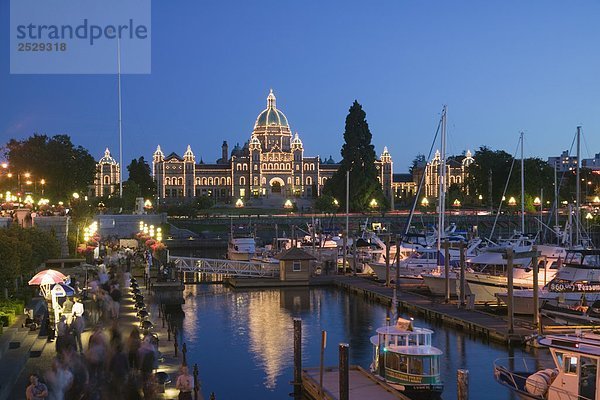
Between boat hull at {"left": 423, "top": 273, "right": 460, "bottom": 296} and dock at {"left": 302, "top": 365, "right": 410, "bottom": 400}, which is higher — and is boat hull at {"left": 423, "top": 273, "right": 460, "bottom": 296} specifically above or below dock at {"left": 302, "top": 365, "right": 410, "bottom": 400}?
above

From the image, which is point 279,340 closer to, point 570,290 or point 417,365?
point 417,365

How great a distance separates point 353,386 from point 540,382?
5.10 meters

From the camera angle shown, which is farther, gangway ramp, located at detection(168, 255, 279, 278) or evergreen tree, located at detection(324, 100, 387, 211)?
evergreen tree, located at detection(324, 100, 387, 211)

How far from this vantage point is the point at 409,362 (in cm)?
2236

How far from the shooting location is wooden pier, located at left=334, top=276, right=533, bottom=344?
3084cm

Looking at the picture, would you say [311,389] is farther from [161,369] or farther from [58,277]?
[58,277]

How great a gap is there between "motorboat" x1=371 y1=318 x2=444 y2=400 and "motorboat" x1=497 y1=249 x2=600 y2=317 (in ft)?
36.5

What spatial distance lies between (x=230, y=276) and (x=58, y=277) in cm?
2705

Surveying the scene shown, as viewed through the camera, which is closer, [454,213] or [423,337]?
[423,337]

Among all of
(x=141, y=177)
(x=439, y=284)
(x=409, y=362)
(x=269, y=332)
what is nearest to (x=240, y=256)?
(x=439, y=284)

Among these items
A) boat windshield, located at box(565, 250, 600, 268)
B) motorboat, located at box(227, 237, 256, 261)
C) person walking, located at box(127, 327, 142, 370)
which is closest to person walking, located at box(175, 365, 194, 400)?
person walking, located at box(127, 327, 142, 370)

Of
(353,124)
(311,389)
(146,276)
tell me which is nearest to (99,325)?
(311,389)

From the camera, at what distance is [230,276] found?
55312mm

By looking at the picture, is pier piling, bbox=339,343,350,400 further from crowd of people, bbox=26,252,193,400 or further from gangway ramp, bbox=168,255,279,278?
gangway ramp, bbox=168,255,279,278
